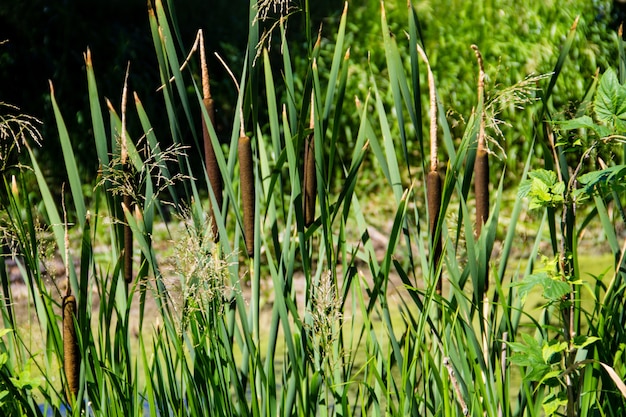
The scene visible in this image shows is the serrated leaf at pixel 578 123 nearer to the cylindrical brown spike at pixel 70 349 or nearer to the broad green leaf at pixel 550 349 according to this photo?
the broad green leaf at pixel 550 349

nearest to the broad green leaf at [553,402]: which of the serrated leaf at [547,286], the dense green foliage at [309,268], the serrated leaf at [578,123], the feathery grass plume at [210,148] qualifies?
the dense green foliage at [309,268]

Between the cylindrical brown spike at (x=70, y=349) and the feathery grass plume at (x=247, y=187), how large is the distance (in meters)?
0.24

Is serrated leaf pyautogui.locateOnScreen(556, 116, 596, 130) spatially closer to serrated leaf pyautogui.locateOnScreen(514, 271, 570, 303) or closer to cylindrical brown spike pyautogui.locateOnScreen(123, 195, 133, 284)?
serrated leaf pyautogui.locateOnScreen(514, 271, 570, 303)

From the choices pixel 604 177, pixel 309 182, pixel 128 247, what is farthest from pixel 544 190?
pixel 128 247

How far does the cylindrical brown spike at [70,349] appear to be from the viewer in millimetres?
1125

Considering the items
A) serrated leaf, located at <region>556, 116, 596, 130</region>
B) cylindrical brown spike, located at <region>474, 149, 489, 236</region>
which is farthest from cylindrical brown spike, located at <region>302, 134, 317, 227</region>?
serrated leaf, located at <region>556, 116, 596, 130</region>

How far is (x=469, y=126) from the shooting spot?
1.15 meters

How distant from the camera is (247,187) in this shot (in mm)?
1195

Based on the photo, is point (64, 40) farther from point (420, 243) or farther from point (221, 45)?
point (420, 243)

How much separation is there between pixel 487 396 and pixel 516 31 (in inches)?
189

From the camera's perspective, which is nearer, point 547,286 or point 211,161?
point 547,286

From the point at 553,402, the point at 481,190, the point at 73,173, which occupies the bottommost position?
the point at 553,402

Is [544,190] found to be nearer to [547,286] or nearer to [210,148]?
[547,286]

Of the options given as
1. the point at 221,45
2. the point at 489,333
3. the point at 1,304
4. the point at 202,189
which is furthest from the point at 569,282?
the point at 221,45
